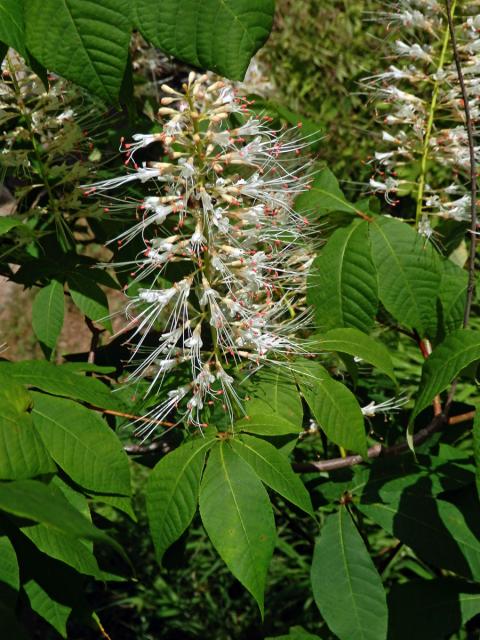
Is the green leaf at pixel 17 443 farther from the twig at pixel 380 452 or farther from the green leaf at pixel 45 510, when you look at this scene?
the twig at pixel 380 452

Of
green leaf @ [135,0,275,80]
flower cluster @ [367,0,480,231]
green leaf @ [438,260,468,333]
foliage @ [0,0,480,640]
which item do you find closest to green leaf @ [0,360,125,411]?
foliage @ [0,0,480,640]

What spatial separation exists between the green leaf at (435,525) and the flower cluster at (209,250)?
0.39 meters

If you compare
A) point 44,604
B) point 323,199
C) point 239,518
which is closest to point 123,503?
point 239,518

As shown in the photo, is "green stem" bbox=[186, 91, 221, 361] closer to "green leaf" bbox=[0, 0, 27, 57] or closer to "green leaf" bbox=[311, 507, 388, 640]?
"green leaf" bbox=[0, 0, 27, 57]

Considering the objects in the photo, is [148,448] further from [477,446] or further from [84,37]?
[84,37]

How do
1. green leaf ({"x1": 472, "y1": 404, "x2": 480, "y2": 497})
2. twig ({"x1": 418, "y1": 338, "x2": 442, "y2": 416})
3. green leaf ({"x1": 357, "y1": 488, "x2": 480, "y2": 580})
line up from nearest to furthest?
green leaf ({"x1": 472, "y1": 404, "x2": 480, "y2": 497}), green leaf ({"x1": 357, "y1": 488, "x2": 480, "y2": 580}), twig ({"x1": 418, "y1": 338, "x2": 442, "y2": 416})

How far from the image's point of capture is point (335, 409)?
1.42 m

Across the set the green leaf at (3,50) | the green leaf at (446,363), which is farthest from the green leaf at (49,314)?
the green leaf at (446,363)

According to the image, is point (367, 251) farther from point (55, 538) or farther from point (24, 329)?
point (24, 329)

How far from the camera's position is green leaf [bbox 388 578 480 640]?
158 centimetres

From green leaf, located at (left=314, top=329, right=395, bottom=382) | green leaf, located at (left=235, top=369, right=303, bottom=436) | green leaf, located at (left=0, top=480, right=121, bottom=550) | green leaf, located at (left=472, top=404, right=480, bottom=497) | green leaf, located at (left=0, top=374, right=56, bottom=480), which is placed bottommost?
green leaf, located at (left=235, top=369, right=303, bottom=436)

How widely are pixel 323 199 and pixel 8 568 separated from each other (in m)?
0.97

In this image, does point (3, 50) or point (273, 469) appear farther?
point (273, 469)

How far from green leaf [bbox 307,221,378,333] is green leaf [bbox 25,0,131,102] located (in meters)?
0.65
